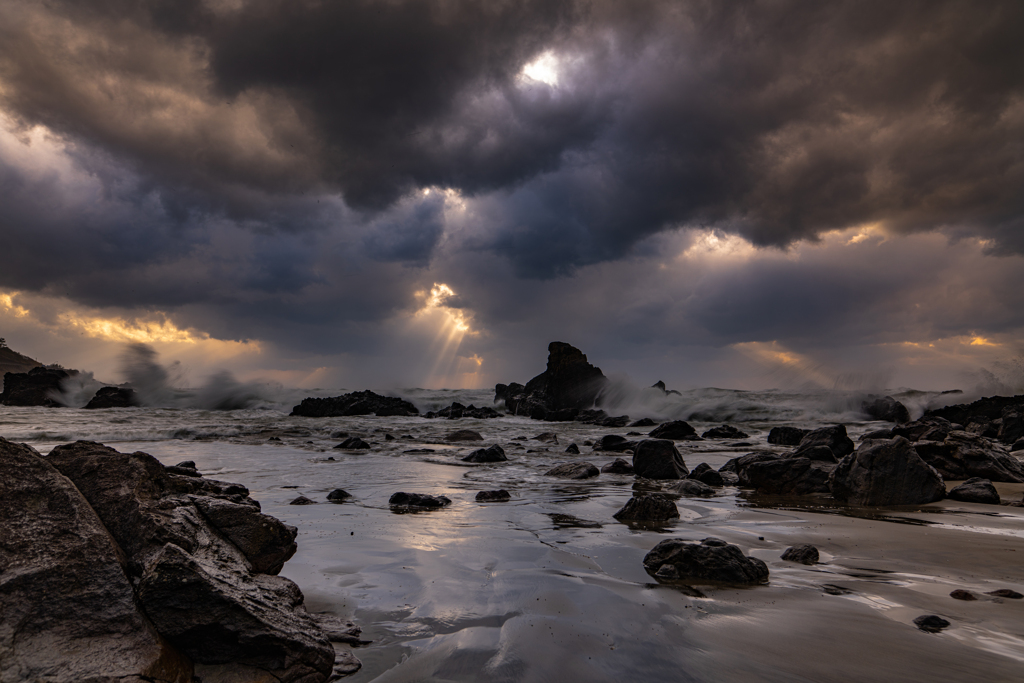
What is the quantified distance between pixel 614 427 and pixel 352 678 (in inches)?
902

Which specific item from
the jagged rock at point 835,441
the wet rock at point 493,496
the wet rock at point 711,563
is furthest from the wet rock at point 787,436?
the wet rock at point 711,563

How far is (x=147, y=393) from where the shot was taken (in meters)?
35.3

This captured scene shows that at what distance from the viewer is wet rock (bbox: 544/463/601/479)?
26.6ft

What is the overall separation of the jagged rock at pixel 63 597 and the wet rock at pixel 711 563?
8.87ft

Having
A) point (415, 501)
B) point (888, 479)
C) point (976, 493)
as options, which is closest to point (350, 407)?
point (415, 501)

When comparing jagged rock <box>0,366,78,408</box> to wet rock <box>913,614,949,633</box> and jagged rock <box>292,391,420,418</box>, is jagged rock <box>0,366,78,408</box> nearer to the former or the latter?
jagged rock <box>292,391,420,418</box>

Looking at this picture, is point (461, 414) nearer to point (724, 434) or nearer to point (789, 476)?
point (724, 434)

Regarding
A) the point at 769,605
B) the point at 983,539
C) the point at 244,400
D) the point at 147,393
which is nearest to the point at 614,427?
the point at 983,539

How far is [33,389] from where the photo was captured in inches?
1483

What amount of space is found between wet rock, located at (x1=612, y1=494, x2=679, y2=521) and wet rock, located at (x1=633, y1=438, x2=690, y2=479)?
297cm

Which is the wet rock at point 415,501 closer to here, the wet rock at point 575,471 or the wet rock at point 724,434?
the wet rock at point 575,471

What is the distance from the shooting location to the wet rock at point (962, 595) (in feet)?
9.21

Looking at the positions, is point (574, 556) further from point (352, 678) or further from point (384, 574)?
point (352, 678)

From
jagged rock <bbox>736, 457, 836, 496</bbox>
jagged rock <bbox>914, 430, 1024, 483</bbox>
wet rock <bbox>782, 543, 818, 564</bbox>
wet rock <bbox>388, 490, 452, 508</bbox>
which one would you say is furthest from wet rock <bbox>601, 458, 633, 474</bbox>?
wet rock <bbox>782, 543, 818, 564</bbox>
